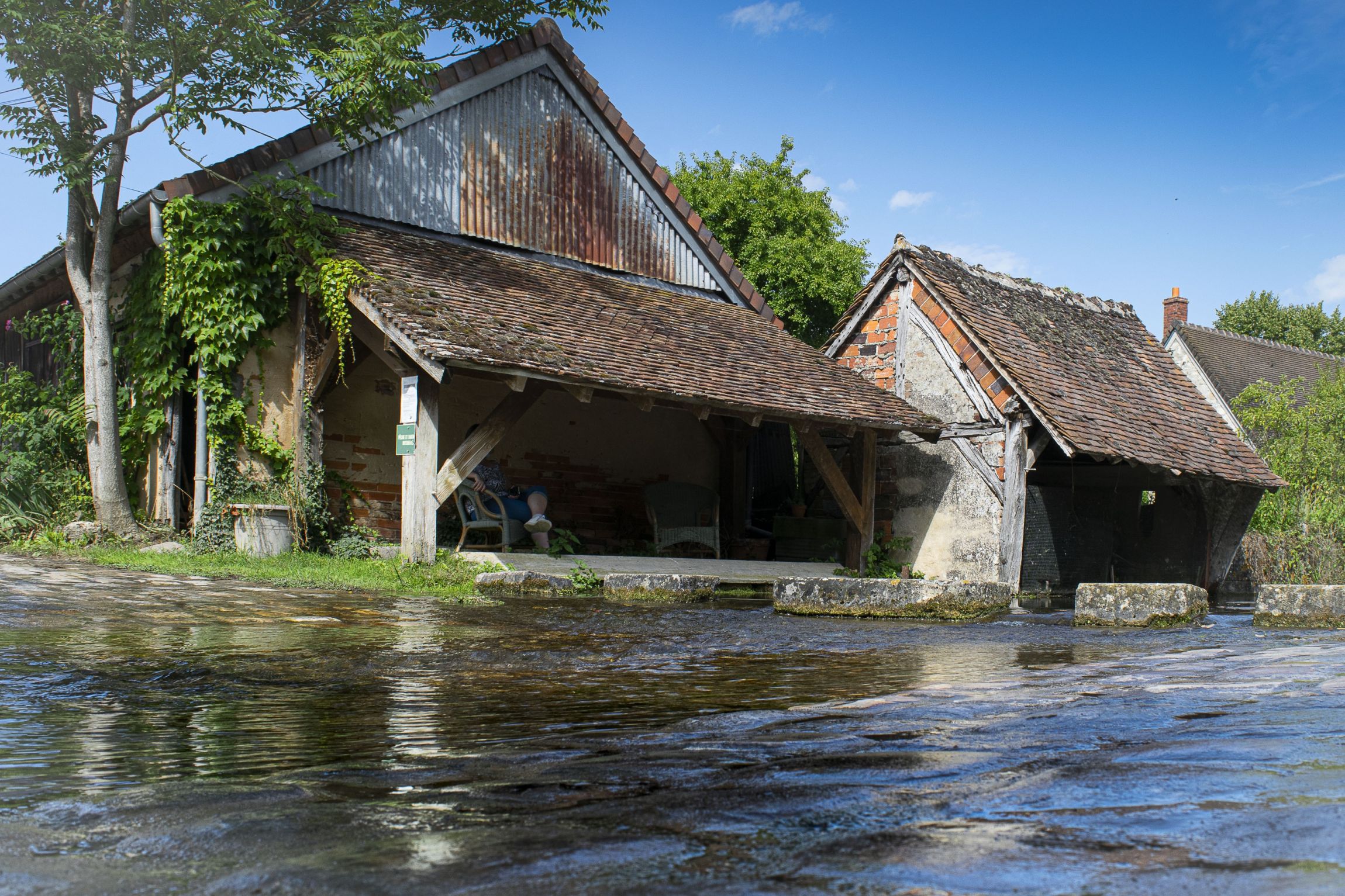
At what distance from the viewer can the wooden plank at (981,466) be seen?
1321 centimetres

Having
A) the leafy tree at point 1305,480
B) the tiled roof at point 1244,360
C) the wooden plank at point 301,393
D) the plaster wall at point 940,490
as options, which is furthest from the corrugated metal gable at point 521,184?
the tiled roof at point 1244,360

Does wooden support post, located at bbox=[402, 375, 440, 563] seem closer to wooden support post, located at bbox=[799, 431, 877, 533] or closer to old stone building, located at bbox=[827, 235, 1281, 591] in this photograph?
wooden support post, located at bbox=[799, 431, 877, 533]

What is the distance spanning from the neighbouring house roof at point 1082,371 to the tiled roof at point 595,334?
141 centimetres

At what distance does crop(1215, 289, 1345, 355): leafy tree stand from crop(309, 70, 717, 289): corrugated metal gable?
111 feet

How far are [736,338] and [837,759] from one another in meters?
11.6

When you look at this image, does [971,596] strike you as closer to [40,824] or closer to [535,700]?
[535,700]

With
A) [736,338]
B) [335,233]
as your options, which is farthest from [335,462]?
[736,338]

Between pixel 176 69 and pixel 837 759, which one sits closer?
pixel 837 759

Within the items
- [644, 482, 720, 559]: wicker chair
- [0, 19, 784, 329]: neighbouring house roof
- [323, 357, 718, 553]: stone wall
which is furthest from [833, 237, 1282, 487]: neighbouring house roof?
[644, 482, 720, 559]: wicker chair

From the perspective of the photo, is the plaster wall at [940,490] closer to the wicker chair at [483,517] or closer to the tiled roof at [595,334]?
the tiled roof at [595,334]

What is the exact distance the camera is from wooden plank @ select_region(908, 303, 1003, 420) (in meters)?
13.4

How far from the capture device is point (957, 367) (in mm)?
13805

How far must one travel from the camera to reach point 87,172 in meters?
11.0

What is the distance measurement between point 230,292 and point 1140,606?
347 inches
